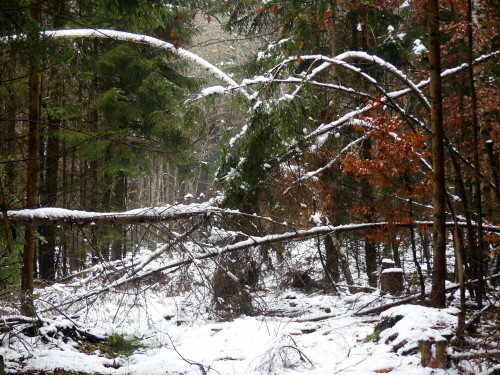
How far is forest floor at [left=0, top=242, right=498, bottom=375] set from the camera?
5270mm

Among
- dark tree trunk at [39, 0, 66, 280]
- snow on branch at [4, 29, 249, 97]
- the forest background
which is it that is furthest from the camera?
dark tree trunk at [39, 0, 66, 280]

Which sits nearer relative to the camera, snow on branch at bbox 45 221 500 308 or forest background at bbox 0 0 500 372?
forest background at bbox 0 0 500 372

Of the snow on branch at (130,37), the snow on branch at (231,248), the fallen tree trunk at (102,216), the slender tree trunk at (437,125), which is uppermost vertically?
the snow on branch at (130,37)

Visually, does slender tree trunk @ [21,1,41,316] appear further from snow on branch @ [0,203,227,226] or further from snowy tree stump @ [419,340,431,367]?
snowy tree stump @ [419,340,431,367]

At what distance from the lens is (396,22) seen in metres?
12.4

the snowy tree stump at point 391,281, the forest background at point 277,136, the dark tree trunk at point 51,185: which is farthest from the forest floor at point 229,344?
the dark tree trunk at point 51,185

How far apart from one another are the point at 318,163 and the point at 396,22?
5.18 m

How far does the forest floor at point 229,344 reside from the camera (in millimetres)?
5270

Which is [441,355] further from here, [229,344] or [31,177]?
[31,177]

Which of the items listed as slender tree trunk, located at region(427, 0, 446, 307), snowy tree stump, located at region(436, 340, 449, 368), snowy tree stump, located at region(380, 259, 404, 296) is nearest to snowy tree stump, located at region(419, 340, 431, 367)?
snowy tree stump, located at region(436, 340, 449, 368)

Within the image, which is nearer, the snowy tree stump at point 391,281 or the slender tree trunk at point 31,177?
the slender tree trunk at point 31,177

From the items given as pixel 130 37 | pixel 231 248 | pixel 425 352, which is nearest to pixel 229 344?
pixel 231 248

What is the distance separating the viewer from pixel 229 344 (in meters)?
7.12

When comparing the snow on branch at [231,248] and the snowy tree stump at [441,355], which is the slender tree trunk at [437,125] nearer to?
the snow on branch at [231,248]
